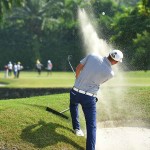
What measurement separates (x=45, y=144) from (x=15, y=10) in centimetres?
6285

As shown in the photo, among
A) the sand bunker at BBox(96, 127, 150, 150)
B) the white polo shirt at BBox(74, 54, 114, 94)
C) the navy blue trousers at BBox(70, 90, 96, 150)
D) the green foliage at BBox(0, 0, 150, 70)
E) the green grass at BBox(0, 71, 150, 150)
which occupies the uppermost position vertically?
the white polo shirt at BBox(74, 54, 114, 94)

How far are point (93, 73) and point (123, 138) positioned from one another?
2.90m

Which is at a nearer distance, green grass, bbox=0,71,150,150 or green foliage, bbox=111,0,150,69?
green grass, bbox=0,71,150,150

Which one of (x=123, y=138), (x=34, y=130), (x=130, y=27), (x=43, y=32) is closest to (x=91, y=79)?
(x=34, y=130)

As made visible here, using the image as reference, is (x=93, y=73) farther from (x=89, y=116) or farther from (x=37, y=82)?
(x=37, y=82)

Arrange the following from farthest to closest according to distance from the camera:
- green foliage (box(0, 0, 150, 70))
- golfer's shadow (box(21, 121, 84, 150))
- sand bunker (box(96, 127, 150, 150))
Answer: green foliage (box(0, 0, 150, 70)) < sand bunker (box(96, 127, 150, 150)) < golfer's shadow (box(21, 121, 84, 150))

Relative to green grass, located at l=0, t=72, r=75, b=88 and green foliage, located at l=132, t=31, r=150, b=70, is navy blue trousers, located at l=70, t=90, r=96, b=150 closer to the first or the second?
green grass, located at l=0, t=72, r=75, b=88

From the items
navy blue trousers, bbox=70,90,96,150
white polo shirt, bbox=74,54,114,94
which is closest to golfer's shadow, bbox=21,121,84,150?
navy blue trousers, bbox=70,90,96,150

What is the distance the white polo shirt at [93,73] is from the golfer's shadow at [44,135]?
48.1 inches

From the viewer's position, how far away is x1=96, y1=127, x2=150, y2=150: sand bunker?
10984mm

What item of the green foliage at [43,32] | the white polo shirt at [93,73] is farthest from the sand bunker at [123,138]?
the green foliage at [43,32]

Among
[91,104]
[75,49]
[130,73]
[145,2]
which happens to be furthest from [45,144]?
[75,49]

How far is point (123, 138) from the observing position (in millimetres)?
11852

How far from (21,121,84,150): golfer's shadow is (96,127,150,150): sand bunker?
0.92m
